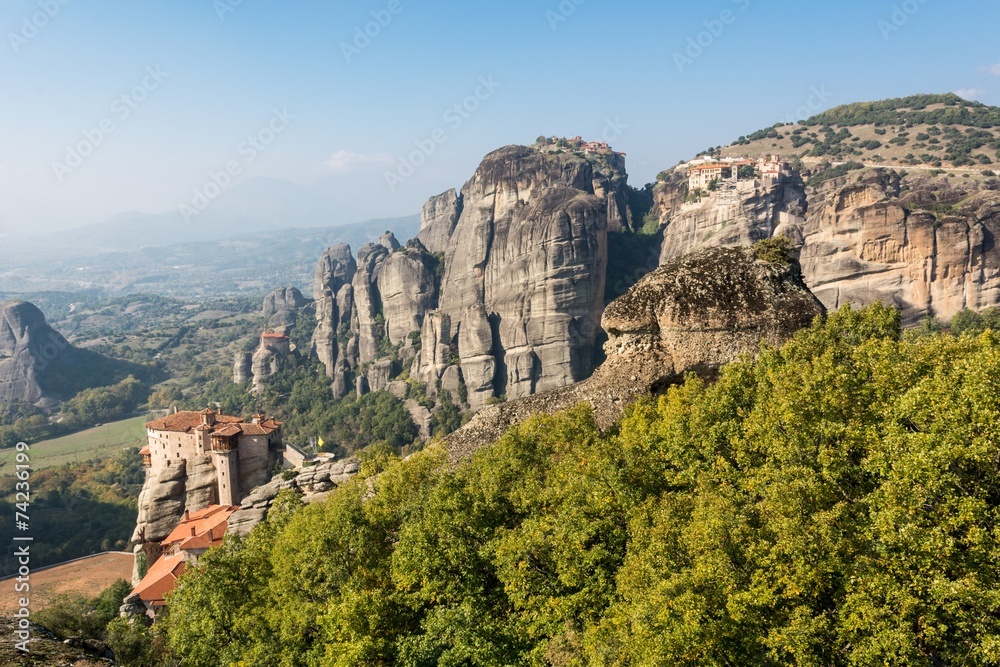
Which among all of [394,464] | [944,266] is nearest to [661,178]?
[944,266]

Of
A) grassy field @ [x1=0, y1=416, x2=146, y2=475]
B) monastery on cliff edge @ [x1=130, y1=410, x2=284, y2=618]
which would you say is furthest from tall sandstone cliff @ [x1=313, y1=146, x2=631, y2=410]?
monastery on cliff edge @ [x1=130, y1=410, x2=284, y2=618]

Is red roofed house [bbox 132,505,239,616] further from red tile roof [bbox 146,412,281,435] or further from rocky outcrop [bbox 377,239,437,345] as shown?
rocky outcrop [bbox 377,239,437,345]

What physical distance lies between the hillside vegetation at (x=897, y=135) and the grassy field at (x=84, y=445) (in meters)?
141

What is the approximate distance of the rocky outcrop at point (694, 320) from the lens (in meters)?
20.6

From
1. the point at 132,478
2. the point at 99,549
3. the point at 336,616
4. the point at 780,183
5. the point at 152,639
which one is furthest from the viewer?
the point at 780,183

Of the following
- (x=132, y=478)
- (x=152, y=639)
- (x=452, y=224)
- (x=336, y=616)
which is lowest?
(x=132, y=478)

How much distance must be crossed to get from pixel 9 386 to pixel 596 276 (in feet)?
451

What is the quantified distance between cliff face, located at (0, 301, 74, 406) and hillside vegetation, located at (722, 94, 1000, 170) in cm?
17013

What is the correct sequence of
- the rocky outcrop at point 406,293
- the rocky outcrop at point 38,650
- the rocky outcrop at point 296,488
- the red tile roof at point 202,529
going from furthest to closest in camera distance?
the rocky outcrop at point 406,293, the red tile roof at point 202,529, the rocky outcrop at point 296,488, the rocky outcrop at point 38,650

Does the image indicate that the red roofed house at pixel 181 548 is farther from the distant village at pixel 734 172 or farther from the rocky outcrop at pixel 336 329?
the distant village at pixel 734 172

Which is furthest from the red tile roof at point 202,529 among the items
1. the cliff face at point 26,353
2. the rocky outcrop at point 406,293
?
the cliff face at point 26,353

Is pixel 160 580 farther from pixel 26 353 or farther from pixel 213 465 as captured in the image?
pixel 26 353

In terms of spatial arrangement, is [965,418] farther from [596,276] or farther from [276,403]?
[276,403]

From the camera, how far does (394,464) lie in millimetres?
21938
